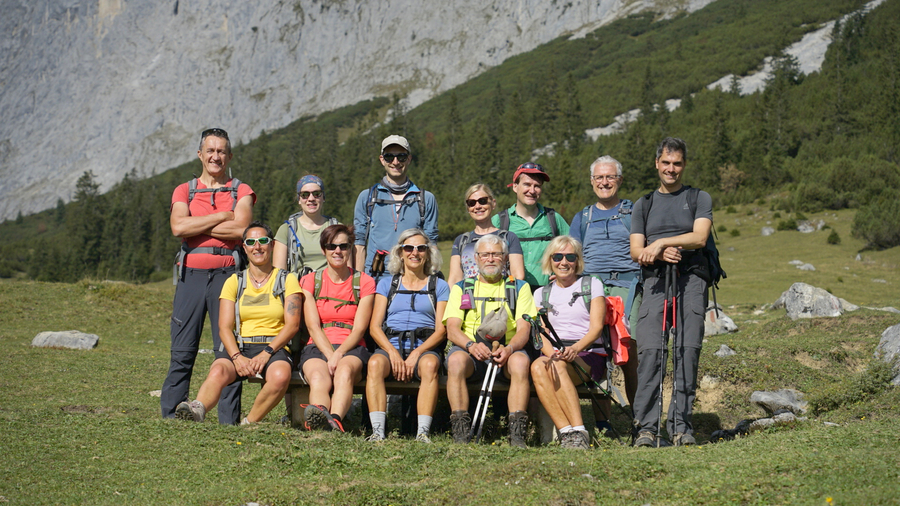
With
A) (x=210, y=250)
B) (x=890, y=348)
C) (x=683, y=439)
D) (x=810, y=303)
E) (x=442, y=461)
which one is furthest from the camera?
(x=810, y=303)

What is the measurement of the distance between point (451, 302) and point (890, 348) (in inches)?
232

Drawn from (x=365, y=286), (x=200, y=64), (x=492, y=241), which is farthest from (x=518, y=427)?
(x=200, y=64)

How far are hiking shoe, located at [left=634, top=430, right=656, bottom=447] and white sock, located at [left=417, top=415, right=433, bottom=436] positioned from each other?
1712mm

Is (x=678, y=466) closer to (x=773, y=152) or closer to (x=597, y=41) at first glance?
(x=773, y=152)

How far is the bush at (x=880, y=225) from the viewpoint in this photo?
29578 mm

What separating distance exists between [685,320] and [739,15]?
12260 centimetres

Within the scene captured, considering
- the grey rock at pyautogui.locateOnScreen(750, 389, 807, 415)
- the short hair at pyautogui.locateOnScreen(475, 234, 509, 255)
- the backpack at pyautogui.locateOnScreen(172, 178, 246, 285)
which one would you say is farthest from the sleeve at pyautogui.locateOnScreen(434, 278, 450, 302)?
the grey rock at pyautogui.locateOnScreen(750, 389, 807, 415)

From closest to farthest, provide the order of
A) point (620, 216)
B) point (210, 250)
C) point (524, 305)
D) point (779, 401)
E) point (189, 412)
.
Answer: point (189, 412)
point (524, 305)
point (210, 250)
point (620, 216)
point (779, 401)

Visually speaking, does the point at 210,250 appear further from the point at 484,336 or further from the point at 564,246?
the point at 564,246

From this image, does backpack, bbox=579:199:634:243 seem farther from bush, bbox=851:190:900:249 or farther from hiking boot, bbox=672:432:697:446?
bush, bbox=851:190:900:249

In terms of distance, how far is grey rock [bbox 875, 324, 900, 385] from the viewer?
24.5 ft

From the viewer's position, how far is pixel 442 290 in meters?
6.44

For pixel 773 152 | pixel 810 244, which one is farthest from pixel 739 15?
pixel 810 244

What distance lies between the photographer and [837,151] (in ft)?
183
